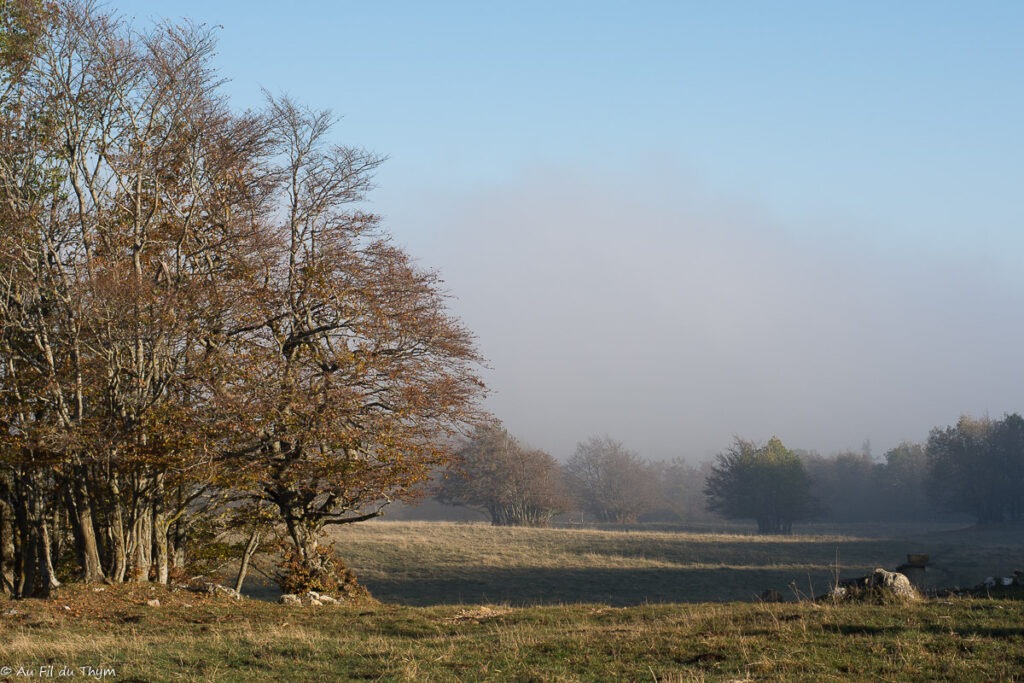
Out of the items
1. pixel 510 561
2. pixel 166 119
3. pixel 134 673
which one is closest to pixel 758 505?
pixel 510 561

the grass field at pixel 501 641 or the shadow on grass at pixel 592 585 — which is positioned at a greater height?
the grass field at pixel 501 641

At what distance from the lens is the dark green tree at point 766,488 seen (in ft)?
275

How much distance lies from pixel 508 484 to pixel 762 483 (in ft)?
87.3

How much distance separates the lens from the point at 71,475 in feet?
61.9

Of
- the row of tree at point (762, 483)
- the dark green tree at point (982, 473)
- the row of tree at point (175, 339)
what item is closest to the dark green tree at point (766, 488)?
the row of tree at point (762, 483)

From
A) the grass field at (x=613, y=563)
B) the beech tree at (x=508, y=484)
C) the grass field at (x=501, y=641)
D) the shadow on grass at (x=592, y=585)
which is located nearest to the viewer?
the grass field at (x=501, y=641)

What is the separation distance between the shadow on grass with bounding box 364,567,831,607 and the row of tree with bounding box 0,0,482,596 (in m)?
14.2

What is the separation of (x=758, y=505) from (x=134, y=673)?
266ft

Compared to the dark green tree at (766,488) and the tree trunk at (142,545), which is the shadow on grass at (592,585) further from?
the dark green tree at (766,488)

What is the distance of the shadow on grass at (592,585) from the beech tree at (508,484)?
31.6 meters

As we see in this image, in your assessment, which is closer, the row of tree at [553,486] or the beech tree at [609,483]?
the row of tree at [553,486]

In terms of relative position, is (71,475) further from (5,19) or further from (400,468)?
(5,19)

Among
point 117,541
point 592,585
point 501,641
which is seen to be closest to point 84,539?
point 117,541

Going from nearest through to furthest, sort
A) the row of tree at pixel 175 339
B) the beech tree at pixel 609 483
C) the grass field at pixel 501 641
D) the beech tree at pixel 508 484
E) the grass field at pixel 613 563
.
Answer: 1. the grass field at pixel 501 641
2. the row of tree at pixel 175 339
3. the grass field at pixel 613 563
4. the beech tree at pixel 508 484
5. the beech tree at pixel 609 483
